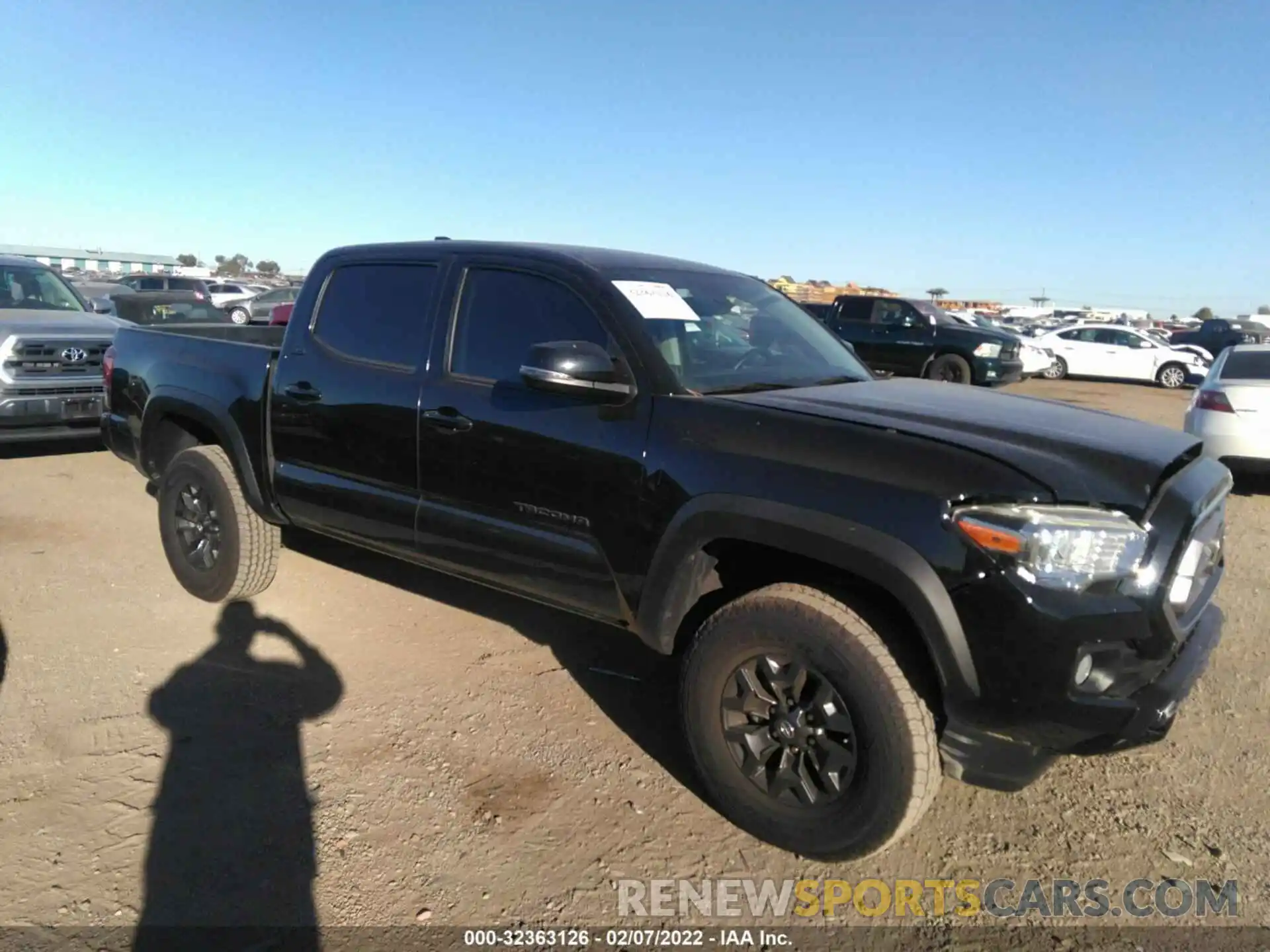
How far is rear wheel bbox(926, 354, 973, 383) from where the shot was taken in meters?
15.4

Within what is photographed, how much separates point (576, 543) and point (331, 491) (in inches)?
56.4

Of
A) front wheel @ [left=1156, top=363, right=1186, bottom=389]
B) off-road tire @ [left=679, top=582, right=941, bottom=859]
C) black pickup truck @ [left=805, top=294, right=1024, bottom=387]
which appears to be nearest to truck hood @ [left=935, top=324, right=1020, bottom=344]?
black pickup truck @ [left=805, top=294, right=1024, bottom=387]

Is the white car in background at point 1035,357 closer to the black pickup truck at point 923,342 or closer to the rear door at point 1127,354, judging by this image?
the rear door at point 1127,354

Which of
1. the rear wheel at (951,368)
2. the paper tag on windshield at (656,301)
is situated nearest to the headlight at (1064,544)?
the paper tag on windshield at (656,301)

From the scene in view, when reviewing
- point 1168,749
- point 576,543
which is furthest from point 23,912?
point 1168,749

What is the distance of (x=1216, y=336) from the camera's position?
27.8 m

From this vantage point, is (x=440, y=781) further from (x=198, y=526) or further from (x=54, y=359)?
(x=54, y=359)

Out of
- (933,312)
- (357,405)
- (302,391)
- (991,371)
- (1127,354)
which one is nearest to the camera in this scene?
(357,405)

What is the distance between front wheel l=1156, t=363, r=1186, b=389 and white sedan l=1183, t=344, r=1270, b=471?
14.6 meters

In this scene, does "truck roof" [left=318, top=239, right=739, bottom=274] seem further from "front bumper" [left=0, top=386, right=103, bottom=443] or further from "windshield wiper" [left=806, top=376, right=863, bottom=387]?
"front bumper" [left=0, top=386, right=103, bottom=443]

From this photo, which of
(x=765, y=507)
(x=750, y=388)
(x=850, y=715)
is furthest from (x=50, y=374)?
(x=850, y=715)

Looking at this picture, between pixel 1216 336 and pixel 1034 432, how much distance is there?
100 ft

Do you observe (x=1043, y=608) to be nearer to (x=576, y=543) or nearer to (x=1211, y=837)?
(x=1211, y=837)

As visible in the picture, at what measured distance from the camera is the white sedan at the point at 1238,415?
7.80 m
